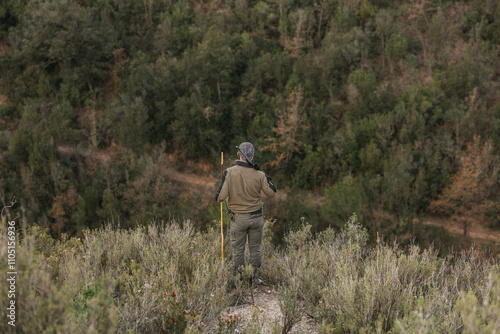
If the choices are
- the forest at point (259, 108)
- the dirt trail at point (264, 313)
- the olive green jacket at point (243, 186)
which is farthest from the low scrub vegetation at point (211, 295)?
the forest at point (259, 108)

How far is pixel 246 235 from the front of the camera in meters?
5.62

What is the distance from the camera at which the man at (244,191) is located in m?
5.26

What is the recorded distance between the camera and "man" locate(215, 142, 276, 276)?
5258 mm

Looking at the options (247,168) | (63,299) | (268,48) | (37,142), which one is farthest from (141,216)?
(63,299)

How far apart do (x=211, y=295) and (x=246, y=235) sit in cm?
167

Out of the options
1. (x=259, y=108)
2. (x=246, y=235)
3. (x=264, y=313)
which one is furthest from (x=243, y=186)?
(x=259, y=108)

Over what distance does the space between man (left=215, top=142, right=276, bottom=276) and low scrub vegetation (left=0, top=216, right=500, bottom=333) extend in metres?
0.64

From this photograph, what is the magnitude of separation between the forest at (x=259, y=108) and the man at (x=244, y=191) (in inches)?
452

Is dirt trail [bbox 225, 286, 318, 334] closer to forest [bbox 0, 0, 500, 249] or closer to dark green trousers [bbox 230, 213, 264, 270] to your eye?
dark green trousers [bbox 230, 213, 264, 270]

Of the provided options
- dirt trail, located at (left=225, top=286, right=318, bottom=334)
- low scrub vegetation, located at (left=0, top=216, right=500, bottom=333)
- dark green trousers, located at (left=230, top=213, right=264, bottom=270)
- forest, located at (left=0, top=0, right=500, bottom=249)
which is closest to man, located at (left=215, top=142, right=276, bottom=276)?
dark green trousers, located at (left=230, top=213, right=264, bottom=270)

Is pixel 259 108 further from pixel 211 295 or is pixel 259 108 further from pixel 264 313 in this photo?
pixel 264 313

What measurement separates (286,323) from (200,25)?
25371 mm

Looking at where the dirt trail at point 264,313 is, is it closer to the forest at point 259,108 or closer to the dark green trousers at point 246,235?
the dark green trousers at point 246,235

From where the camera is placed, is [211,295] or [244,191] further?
[244,191]
